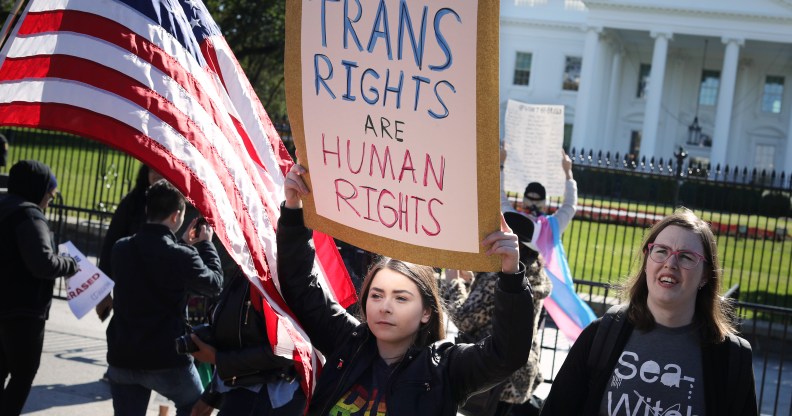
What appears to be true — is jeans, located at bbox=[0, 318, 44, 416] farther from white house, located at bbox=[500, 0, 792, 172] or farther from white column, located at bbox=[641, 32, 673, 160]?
white column, located at bbox=[641, 32, 673, 160]

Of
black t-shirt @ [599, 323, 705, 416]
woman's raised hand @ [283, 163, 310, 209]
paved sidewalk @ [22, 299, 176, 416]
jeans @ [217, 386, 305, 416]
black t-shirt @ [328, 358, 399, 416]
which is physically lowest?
paved sidewalk @ [22, 299, 176, 416]

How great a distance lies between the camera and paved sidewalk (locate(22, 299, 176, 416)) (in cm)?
705

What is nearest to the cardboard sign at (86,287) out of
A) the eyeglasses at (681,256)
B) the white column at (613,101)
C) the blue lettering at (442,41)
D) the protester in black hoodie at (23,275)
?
the protester in black hoodie at (23,275)

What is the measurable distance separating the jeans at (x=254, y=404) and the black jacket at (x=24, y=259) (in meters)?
1.77

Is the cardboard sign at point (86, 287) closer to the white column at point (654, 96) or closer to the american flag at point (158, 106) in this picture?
the american flag at point (158, 106)

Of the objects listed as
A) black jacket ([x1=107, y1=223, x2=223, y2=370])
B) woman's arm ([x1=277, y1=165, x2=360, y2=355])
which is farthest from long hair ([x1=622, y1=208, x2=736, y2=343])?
black jacket ([x1=107, y1=223, x2=223, y2=370])

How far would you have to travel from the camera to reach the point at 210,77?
4180 millimetres

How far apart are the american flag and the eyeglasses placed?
1310 millimetres

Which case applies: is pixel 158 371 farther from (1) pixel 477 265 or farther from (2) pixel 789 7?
(2) pixel 789 7

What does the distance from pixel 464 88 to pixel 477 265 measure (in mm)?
549

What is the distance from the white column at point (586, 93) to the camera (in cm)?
5062

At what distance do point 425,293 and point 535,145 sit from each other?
5.18 meters

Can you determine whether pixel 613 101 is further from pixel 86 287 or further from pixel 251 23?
pixel 86 287

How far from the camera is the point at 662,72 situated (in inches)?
1950
